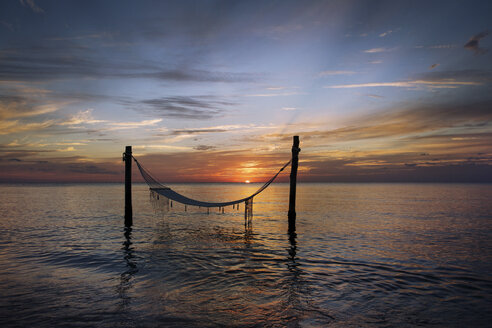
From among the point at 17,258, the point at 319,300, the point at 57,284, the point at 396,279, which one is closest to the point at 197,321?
the point at 319,300

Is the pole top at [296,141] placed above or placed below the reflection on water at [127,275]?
above

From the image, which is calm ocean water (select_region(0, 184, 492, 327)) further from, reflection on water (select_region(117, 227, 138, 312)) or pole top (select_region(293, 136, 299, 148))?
pole top (select_region(293, 136, 299, 148))

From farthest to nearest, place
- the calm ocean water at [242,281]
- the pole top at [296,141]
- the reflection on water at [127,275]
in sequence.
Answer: the pole top at [296,141]
the reflection on water at [127,275]
the calm ocean water at [242,281]

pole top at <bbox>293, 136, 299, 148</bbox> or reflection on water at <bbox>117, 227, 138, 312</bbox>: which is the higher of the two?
pole top at <bbox>293, 136, 299, 148</bbox>

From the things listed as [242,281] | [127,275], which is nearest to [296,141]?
[242,281]

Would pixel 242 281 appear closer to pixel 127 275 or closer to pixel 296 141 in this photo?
pixel 127 275

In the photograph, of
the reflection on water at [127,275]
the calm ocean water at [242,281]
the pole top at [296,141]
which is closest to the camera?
the calm ocean water at [242,281]

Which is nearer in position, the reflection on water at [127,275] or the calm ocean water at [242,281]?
the calm ocean water at [242,281]

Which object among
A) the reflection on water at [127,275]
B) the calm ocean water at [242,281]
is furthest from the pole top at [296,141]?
the reflection on water at [127,275]

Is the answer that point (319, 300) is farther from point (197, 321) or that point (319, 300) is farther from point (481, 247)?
point (481, 247)

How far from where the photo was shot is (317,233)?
17.7 meters

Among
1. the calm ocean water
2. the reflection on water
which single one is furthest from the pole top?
the reflection on water

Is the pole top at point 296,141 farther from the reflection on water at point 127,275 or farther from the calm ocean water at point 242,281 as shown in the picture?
the reflection on water at point 127,275

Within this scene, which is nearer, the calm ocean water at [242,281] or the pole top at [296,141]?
the calm ocean water at [242,281]
